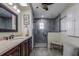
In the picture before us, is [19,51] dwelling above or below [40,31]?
below

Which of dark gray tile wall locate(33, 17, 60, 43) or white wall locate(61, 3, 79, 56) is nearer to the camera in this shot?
white wall locate(61, 3, 79, 56)

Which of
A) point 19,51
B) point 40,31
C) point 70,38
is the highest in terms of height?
point 40,31

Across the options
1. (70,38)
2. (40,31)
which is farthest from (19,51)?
(40,31)

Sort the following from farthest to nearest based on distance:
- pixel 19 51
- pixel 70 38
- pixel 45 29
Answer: pixel 45 29 → pixel 70 38 → pixel 19 51

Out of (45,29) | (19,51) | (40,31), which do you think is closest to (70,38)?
(19,51)

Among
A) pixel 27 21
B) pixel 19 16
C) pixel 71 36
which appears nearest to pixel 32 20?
pixel 27 21

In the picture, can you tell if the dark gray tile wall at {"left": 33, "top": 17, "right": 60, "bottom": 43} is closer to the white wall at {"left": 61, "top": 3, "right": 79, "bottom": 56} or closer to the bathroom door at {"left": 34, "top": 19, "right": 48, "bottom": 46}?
the bathroom door at {"left": 34, "top": 19, "right": 48, "bottom": 46}

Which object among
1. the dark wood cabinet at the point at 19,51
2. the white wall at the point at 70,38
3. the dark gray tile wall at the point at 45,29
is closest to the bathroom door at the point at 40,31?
the dark gray tile wall at the point at 45,29

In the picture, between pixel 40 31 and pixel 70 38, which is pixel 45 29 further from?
pixel 70 38

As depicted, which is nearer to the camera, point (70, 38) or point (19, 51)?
point (19, 51)

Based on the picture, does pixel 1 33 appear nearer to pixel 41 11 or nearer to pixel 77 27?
pixel 41 11

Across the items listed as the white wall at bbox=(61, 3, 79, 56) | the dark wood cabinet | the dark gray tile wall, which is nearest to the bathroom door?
the dark gray tile wall

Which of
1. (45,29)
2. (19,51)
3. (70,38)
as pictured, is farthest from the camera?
(45,29)

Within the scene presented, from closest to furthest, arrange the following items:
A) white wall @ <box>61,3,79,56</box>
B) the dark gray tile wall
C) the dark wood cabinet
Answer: the dark wood cabinet, white wall @ <box>61,3,79,56</box>, the dark gray tile wall
